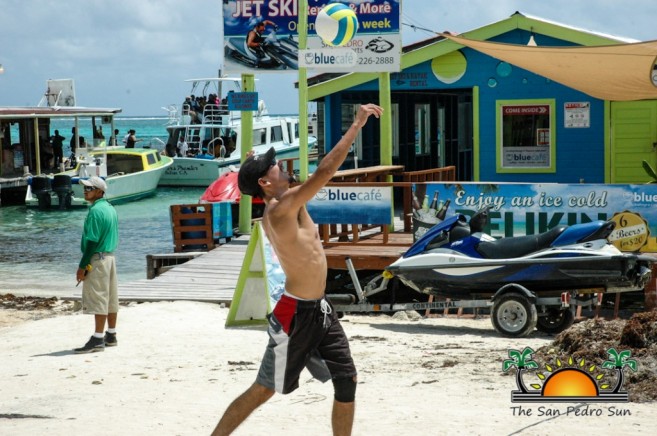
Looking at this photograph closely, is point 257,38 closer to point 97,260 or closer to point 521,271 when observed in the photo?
point 521,271

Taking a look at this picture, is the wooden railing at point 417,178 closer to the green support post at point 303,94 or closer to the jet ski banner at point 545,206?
the jet ski banner at point 545,206

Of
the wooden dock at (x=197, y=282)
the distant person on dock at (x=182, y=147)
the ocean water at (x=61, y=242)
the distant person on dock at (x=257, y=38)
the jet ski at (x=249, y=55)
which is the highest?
the distant person on dock at (x=257, y=38)

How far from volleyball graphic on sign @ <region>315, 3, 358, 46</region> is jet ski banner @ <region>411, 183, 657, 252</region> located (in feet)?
8.44

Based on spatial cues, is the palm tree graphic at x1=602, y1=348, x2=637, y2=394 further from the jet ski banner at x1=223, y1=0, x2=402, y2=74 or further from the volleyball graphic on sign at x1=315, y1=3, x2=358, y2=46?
the jet ski banner at x1=223, y1=0, x2=402, y2=74

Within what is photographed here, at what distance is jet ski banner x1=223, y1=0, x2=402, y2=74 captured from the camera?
16.3 metres

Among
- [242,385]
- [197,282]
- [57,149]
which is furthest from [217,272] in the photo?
[57,149]

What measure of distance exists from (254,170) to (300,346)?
1.02 metres

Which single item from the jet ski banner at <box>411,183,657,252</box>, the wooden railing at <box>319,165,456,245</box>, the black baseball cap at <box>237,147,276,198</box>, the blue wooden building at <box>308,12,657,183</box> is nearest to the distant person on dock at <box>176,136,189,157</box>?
the blue wooden building at <box>308,12,657,183</box>

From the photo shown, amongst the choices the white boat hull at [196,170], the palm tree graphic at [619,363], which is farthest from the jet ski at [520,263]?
the white boat hull at [196,170]

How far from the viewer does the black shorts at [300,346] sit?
5922 mm

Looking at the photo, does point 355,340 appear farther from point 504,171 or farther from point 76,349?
point 504,171

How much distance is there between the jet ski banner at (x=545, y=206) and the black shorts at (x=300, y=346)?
22.0 ft

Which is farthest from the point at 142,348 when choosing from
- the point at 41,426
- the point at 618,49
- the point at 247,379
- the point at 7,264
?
the point at 7,264

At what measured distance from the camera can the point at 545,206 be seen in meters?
12.3
